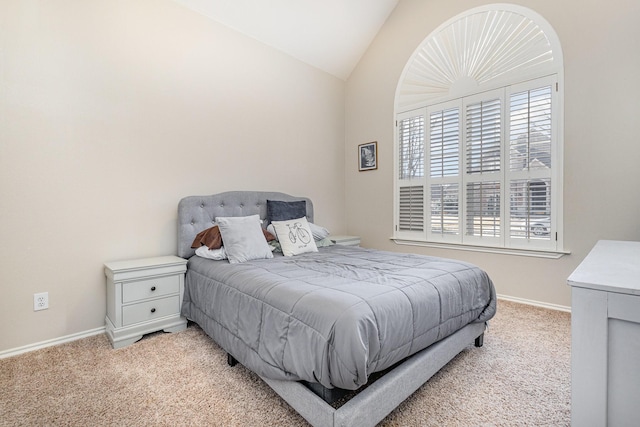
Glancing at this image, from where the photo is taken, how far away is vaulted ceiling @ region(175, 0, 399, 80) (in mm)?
3002

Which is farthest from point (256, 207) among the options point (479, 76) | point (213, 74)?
point (479, 76)

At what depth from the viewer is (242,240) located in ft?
7.95

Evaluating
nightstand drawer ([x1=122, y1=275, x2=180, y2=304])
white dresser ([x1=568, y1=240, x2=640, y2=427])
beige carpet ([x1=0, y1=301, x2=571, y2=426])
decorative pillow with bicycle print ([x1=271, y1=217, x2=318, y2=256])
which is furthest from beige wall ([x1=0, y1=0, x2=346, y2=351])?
white dresser ([x1=568, y1=240, x2=640, y2=427])

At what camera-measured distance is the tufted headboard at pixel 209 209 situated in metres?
2.67

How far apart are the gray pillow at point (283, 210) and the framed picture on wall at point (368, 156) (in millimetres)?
1309

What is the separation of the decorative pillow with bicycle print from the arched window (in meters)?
1.47

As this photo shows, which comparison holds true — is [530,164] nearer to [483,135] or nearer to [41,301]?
[483,135]

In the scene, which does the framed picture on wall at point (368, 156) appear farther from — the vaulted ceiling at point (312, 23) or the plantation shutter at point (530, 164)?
the plantation shutter at point (530, 164)

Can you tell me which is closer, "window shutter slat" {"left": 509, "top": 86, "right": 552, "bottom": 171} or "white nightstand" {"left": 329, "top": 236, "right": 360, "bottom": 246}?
"window shutter slat" {"left": 509, "top": 86, "right": 552, "bottom": 171}

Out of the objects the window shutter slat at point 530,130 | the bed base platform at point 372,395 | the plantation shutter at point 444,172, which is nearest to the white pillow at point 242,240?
the bed base platform at point 372,395

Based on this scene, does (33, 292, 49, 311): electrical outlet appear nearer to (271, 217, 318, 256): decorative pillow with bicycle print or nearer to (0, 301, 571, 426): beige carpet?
(0, 301, 571, 426): beige carpet

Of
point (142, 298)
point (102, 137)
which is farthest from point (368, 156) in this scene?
point (142, 298)

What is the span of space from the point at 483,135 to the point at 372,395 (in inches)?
113

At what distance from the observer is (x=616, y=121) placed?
2.43 m
